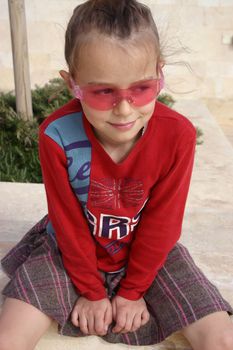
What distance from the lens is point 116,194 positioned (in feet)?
6.02

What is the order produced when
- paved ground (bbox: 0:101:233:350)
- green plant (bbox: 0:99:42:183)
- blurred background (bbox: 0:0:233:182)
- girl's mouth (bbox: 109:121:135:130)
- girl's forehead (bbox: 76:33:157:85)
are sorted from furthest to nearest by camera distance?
blurred background (bbox: 0:0:233:182)
green plant (bbox: 0:99:42:183)
paved ground (bbox: 0:101:233:350)
girl's mouth (bbox: 109:121:135:130)
girl's forehead (bbox: 76:33:157:85)

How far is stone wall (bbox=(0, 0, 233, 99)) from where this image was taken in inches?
235

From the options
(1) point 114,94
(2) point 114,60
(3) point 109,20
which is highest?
(3) point 109,20

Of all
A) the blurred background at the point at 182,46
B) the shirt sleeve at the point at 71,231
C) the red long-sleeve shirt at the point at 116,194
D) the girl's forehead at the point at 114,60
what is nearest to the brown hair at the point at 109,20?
the girl's forehead at the point at 114,60

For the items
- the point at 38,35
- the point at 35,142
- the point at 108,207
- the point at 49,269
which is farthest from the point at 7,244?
the point at 38,35

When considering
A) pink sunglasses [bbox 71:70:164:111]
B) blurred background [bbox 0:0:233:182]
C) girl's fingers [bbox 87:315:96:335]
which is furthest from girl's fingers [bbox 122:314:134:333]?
blurred background [bbox 0:0:233:182]

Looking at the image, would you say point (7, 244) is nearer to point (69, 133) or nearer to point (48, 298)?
point (48, 298)

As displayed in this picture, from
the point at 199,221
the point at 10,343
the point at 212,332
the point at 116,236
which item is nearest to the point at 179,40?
the point at 199,221

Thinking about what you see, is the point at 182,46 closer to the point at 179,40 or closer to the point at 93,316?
the point at 179,40

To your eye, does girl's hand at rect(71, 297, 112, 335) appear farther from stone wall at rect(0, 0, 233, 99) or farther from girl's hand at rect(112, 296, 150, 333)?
stone wall at rect(0, 0, 233, 99)

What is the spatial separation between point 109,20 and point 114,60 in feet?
0.41

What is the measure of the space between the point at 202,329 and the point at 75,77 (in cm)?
94

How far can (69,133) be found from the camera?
1.80 m

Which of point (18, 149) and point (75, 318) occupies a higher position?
point (75, 318)
